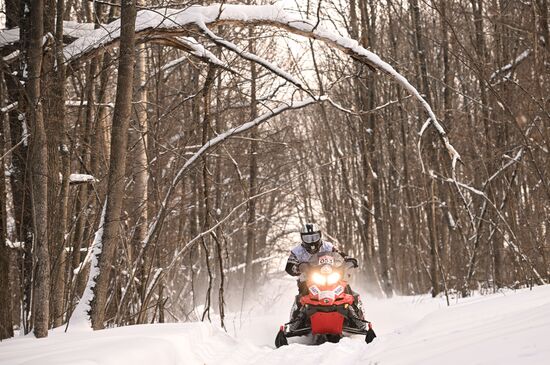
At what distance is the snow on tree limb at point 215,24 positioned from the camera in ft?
19.9

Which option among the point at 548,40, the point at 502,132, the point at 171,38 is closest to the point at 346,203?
the point at 502,132

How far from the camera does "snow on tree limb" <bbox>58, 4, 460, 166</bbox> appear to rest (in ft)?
19.9

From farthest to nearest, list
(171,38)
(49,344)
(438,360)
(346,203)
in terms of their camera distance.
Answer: (346,203)
(171,38)
(49,344)
(438,360)

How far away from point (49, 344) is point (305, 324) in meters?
4.30

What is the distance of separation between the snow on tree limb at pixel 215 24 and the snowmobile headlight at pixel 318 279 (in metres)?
Answer: 2.38

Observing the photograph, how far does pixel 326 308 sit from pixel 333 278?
1.35 ft

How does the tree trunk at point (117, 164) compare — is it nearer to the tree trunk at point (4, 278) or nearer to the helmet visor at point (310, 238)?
the tree trunk at point (4, 278)

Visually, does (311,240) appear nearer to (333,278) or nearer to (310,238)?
(310,238)

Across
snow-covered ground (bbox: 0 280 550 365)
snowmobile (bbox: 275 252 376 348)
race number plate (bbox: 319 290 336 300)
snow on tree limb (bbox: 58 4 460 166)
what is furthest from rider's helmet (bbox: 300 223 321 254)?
snow on tree limb (bbox: 58 4 460 166)

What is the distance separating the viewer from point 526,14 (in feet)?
37.6

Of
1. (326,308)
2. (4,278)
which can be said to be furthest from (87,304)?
(326,308)

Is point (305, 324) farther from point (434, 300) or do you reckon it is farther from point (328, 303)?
point (434, 300)

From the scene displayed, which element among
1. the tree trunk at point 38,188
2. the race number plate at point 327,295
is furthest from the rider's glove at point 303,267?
the tree trunk at point 38,188

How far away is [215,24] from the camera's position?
6348mm
